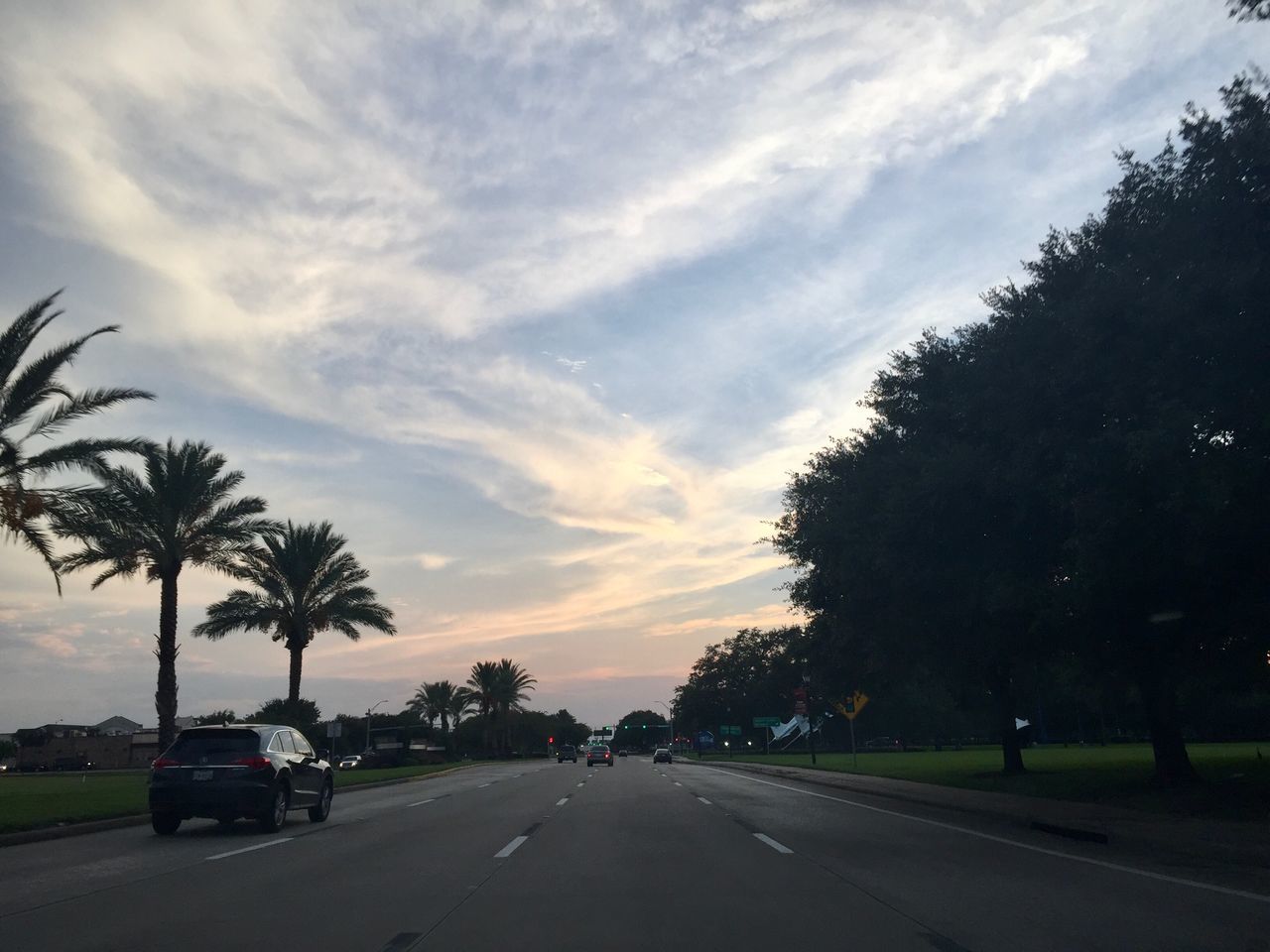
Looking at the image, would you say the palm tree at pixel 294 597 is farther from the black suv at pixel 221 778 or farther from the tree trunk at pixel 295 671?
the black suv at pixel 221 778

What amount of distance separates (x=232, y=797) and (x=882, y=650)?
16.2 metres

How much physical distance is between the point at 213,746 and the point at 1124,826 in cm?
1398

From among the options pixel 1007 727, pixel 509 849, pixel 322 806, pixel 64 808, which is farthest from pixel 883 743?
pixel 509 849

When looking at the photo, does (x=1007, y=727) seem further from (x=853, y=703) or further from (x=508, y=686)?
(x=508, y=686)

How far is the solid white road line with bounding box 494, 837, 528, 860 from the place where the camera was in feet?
44.2

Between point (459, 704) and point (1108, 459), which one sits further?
point (459, 704)

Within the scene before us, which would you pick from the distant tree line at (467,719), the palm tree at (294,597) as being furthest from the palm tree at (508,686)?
the palm tree at (294,597)

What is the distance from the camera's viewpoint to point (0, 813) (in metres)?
18.7

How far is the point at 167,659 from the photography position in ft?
109

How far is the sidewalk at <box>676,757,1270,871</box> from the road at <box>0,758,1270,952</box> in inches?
27.6

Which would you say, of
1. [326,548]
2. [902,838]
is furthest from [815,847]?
[326,548]

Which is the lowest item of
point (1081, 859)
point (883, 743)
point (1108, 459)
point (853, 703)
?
point (1081, 859)

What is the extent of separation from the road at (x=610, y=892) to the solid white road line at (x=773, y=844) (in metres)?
0.08

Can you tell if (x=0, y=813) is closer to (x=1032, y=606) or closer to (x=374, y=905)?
(x=374, y=905)
